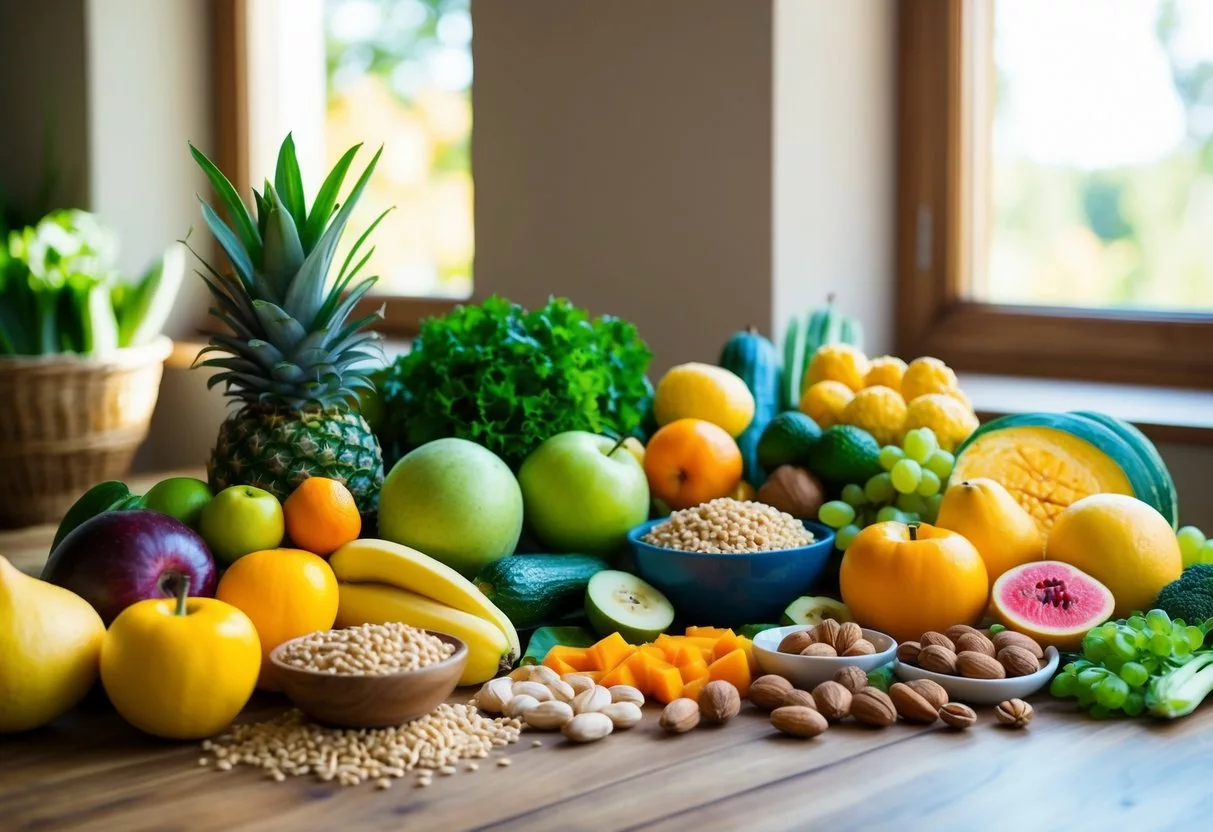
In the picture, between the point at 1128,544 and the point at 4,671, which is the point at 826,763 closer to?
the point at 1128,544

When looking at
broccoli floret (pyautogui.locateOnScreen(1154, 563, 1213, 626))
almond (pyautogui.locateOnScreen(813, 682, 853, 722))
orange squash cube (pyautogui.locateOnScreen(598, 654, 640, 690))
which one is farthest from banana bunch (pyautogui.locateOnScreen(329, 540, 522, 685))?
broccoli floret (pyautogui.locateOnScreen(1154, 563, 1213, 626))

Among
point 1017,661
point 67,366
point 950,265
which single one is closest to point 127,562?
point 1017,661

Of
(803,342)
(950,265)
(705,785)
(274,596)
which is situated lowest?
(705,785)

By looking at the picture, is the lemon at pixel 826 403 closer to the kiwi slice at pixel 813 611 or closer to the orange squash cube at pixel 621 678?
the kiwi slice at pixel 813 611

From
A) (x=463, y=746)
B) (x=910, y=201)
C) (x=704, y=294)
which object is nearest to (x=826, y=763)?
(x=463, y=746)

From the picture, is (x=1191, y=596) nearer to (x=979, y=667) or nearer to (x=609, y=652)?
(x=979, y=667)

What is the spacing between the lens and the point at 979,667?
1.21m

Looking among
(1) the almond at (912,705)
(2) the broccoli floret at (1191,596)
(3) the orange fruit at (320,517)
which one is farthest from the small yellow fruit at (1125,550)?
(3) the orange fruit at (320,517)

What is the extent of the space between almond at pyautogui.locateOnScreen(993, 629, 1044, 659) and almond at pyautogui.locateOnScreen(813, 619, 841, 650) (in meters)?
0.16

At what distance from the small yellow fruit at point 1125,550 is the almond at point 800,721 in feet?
1.39

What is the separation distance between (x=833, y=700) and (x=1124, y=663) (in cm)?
28

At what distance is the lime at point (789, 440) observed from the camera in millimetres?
1667

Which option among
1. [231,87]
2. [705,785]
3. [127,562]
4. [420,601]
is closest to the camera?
[705,785]

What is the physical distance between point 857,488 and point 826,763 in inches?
23.2
